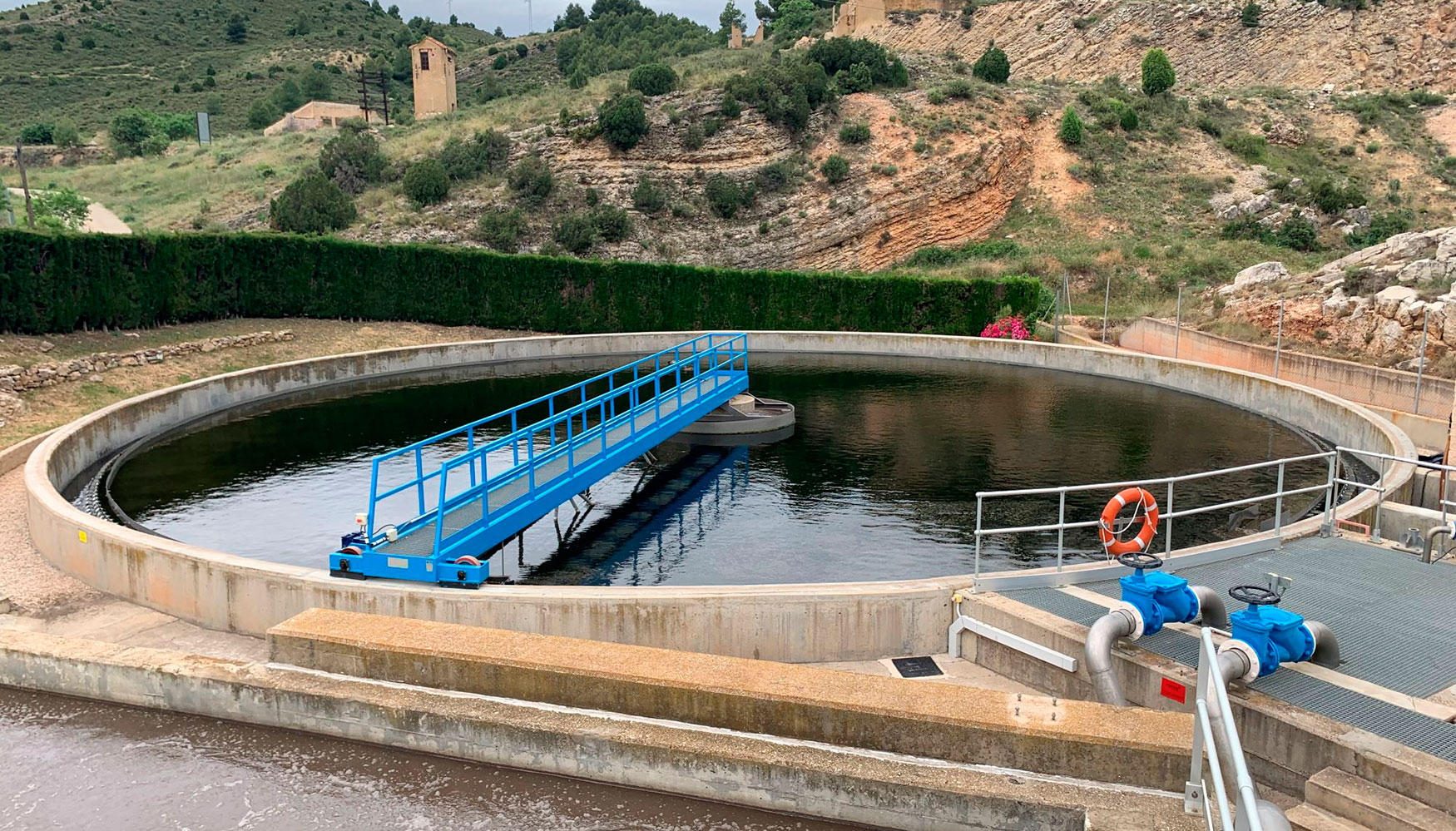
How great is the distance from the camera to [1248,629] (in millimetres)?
7418

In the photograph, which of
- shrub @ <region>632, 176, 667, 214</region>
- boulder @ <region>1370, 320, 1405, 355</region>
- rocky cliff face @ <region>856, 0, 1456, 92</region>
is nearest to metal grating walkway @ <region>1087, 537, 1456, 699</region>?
boulder @ <region>1370, 320, 1405, 355</region>

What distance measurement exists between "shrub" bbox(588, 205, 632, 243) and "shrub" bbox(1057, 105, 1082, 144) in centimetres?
2129

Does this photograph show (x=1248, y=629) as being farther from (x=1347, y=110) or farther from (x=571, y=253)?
(x=1347, y=110)

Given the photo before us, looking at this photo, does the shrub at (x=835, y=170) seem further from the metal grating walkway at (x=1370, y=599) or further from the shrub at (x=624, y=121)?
the metal grating walkway at (x=1370, y=599)

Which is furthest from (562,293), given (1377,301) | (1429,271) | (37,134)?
(37,134)

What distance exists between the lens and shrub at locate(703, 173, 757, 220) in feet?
148

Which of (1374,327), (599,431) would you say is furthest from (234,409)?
(1374,327)

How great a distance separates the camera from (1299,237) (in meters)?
41.8

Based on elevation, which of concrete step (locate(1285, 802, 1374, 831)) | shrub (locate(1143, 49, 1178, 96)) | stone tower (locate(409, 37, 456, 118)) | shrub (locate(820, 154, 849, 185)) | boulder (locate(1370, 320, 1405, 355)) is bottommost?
concrete step (locate(1285, 802, 1374, 831))

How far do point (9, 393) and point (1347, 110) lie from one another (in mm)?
57729

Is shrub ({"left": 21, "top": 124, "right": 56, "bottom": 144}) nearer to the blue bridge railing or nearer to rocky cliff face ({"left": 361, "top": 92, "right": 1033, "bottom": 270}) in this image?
rocky cliff face ({"left": 361, "top": 92, "right": 1033, "bottom": 270})

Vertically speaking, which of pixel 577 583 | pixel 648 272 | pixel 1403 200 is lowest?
pixel 577 583

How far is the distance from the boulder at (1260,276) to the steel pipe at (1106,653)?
81.2ft

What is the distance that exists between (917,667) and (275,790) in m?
5.25
